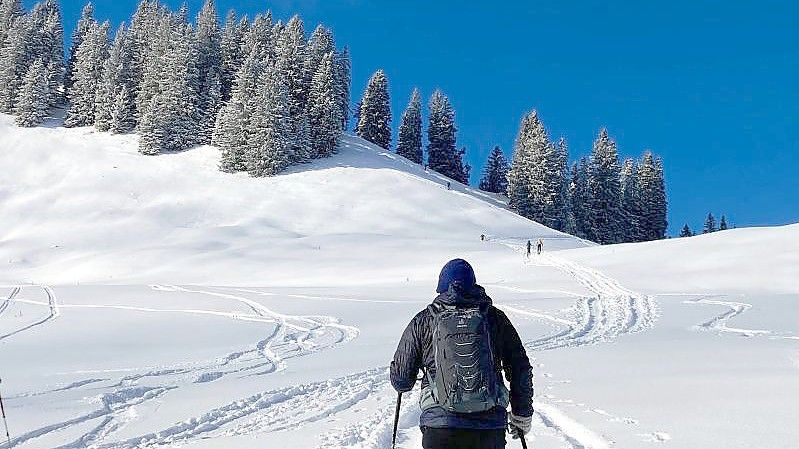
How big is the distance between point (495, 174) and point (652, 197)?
70.9 feet

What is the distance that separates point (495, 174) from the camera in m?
89.3

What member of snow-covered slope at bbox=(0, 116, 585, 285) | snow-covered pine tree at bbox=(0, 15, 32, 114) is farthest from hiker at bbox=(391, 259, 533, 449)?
snow-covered pine tree at bbox=(0, 15, 32, 114)

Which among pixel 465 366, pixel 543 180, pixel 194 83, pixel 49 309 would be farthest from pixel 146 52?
pixel 465 366

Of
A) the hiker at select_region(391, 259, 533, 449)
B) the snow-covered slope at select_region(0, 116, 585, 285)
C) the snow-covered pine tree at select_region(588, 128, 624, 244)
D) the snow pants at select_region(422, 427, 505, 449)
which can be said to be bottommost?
the snow pants at select_region(422, 427, 505, 449)

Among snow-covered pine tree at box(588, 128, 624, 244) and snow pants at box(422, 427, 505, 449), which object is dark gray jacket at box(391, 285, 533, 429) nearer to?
snow pants at box(422, 427, 505, 449)

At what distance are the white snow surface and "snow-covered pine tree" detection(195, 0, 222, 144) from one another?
6470 mm

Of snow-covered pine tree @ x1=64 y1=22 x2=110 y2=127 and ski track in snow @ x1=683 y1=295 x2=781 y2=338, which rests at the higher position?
snow-covered pine tree @ x1=64 y1=22 x2=110 y2=127

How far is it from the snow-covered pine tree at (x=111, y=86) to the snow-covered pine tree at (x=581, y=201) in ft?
158

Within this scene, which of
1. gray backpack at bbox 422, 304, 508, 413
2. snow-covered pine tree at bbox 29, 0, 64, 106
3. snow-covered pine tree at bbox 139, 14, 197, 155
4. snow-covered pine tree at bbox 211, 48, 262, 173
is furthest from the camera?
snow-covered pine tree at bbox 29, 0, 64, 106

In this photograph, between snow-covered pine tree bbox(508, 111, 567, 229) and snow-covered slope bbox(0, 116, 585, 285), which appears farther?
snow-covered pine tree bbox(508, 111, 567, 229)

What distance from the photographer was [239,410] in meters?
8.35

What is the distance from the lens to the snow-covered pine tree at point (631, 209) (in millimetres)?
73188

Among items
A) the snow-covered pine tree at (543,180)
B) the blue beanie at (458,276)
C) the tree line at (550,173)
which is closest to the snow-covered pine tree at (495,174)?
the tree line at (550,173)

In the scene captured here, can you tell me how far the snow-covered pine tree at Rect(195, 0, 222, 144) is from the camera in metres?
64.4
